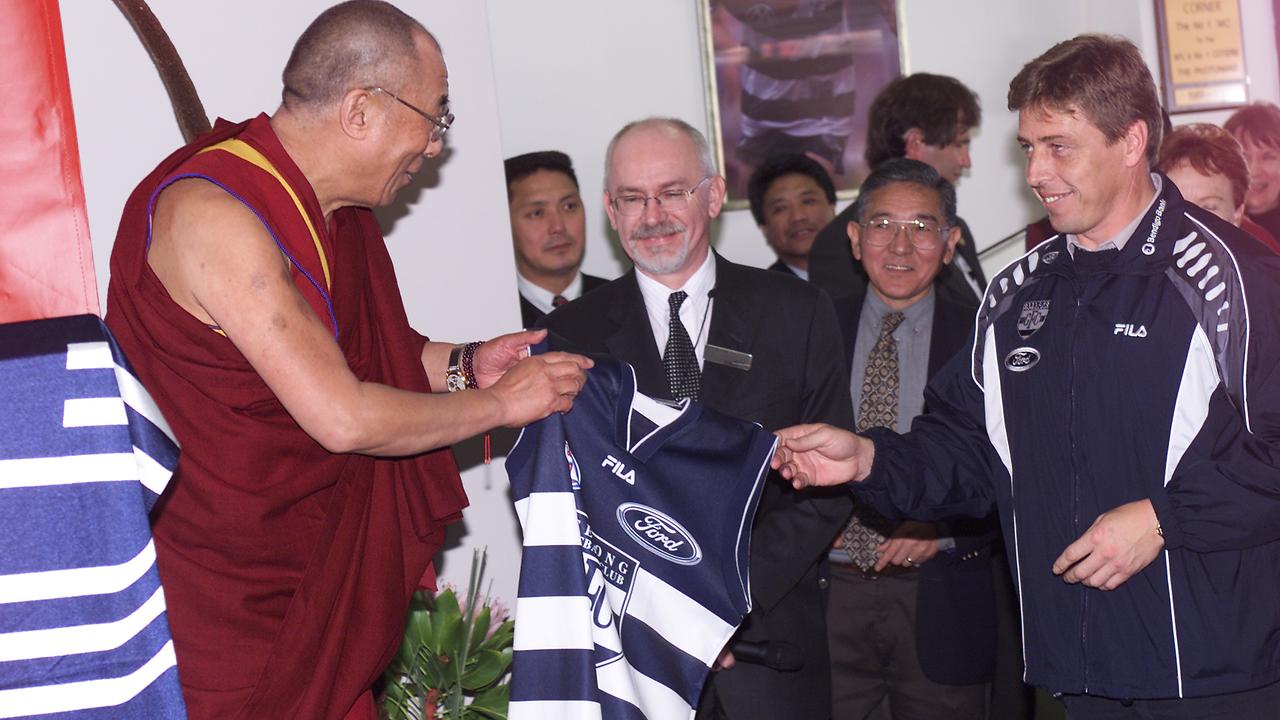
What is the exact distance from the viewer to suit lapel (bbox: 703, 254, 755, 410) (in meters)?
2.86

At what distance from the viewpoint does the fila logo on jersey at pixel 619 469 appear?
8.34 feet

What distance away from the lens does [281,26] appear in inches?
128

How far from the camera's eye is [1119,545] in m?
2.08

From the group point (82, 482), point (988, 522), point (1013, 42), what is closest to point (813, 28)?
point (1013, 42)

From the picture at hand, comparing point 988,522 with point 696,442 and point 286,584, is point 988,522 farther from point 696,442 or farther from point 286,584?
point 286,584

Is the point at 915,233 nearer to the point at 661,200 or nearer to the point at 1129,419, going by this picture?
the point at 661,200

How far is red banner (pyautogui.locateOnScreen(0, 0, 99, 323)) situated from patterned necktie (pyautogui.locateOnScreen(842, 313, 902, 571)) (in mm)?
2203

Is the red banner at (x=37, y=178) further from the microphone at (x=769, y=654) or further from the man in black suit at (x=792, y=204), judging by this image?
the man in black suit at (x=792, y=204)

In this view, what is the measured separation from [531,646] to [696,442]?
52cm

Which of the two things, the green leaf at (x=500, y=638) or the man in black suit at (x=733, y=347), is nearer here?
the man in black suit at (x=733, y=347)

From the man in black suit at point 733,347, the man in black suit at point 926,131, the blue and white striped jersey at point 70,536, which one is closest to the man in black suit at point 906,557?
the man in black suit at point 733,347

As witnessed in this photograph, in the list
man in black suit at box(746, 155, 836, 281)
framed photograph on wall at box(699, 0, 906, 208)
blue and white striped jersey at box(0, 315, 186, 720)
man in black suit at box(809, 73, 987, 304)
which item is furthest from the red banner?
framed photograph on wall at box(699, 0, 906, 208)

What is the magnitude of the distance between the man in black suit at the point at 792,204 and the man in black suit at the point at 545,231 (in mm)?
1103

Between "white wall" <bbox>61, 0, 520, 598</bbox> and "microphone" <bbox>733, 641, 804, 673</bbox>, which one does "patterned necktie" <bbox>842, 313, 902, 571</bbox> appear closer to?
"microphone" <bbox>733, 641, 804, 673</bbox>
